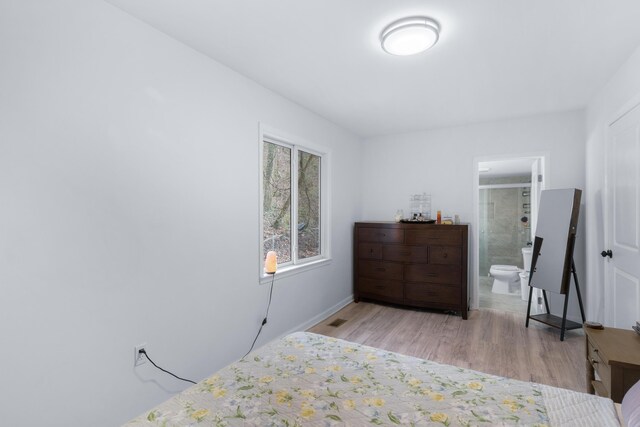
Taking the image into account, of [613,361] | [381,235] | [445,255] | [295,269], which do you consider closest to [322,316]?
[295,269]

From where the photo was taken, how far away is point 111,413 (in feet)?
5.55

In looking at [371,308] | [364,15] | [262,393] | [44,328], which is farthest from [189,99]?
[371,308]

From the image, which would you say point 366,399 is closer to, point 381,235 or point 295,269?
point 295,269

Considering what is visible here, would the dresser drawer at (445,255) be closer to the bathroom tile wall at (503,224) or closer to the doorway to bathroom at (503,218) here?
the doorway to bathroom at (503,218)

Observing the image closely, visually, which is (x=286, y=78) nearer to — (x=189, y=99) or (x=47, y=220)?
(x=189, y=99)

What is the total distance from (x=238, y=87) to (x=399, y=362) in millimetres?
2278

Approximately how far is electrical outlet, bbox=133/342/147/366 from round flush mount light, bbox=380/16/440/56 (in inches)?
94.7

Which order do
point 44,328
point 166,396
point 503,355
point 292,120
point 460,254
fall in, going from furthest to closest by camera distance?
point 460,254
point 292,120
point 503,355
point 166,396
point 44,328

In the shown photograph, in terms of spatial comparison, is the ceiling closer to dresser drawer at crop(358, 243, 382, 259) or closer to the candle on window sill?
the candle on window sill

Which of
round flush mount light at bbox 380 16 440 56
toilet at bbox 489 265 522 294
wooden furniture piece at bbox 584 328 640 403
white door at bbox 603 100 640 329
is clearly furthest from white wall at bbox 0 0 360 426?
toilet at bbox 489 265 522 294

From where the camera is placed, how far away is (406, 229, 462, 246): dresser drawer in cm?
369

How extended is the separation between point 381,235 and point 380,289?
0.72 m

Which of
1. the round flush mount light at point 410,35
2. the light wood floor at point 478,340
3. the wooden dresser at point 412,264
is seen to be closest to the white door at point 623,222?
the light wood floor at point 478,340

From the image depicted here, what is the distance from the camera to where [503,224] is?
238 inches
